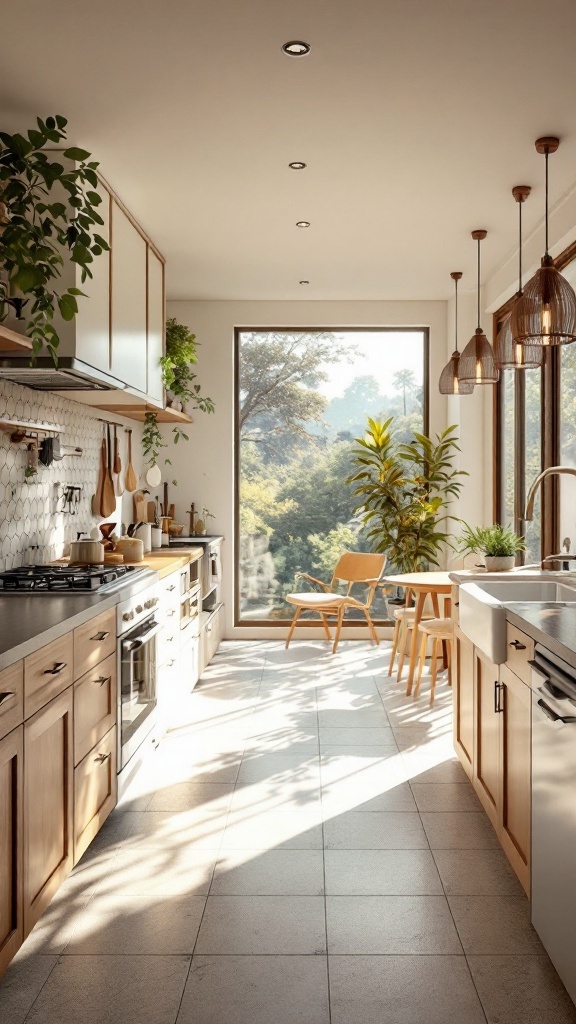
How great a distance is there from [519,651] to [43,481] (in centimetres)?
247

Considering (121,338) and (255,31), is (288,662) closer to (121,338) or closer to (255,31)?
(121,338)

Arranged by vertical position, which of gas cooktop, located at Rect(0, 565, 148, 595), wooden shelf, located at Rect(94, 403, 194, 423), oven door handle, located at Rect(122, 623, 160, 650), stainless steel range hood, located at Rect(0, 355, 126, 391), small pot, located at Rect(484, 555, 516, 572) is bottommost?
oven door handle, located at Rect(122, 623, 160, 650)

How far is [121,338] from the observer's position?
401 centimetres

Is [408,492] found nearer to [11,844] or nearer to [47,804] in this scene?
[47,804]

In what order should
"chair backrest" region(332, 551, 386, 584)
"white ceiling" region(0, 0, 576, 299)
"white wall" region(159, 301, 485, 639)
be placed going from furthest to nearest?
"white wall" region(159, 301, 485, 639)
"chair backrest" region(332, 551, 386, 584)
"white ceiling" region(0, 0, 576, 299)

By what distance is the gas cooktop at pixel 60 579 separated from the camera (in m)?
3.02

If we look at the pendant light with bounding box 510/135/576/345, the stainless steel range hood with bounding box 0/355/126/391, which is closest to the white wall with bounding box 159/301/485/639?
the stainless steel range hood with bounding box 0/355/126/391

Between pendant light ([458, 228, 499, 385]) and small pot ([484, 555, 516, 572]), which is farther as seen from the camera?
pendant light ([458, 228, 499, 385])

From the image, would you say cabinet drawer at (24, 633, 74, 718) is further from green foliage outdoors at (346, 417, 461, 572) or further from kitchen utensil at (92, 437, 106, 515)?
green foliage outdoors at (346, 417, 461, 572)

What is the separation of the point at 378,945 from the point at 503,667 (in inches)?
Answer: 36.5

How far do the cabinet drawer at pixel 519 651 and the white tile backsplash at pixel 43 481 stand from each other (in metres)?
2.12

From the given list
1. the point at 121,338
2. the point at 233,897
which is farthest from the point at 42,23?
the point at 233,897

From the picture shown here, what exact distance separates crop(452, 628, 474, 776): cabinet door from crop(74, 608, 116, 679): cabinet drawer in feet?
4.66

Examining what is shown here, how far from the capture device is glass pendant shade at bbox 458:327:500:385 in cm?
436
